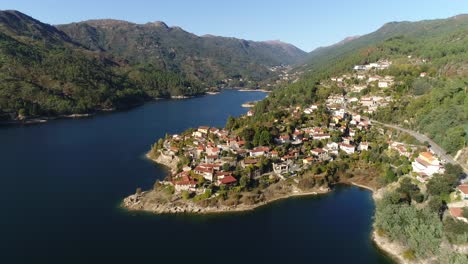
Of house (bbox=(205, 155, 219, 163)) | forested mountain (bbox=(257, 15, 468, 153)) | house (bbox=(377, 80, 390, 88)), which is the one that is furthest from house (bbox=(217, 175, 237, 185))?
house (bbox=(377, 80, 390, 88))

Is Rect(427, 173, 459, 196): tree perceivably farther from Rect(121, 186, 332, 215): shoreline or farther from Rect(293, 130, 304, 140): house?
Rect(293, 130, 304, 140): house

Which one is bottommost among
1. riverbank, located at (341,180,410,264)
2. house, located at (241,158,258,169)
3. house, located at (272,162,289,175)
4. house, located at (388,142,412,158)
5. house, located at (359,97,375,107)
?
riverbank, located at (341,180,410,264)

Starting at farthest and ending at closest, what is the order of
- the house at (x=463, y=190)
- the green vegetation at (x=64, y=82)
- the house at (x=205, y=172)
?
the green vegetation at (x=64, y=82), the house at (x=205, y=172), the house at (x=463, y=190)

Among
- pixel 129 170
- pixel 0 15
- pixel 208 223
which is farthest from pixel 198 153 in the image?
pixel 0 15

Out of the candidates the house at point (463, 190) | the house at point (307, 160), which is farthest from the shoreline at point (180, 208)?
the house at point (463, 190)

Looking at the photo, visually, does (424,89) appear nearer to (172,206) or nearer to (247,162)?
(247,162)

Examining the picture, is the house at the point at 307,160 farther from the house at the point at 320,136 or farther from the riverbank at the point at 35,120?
the riverbank at the point at 35,120
